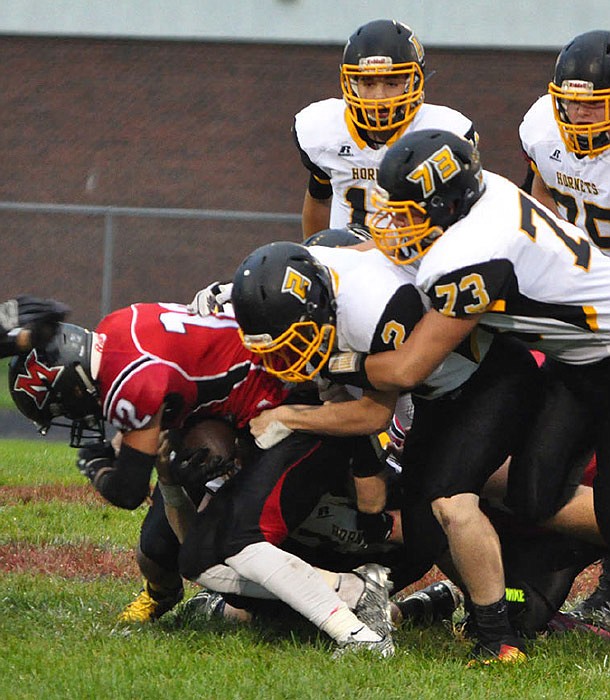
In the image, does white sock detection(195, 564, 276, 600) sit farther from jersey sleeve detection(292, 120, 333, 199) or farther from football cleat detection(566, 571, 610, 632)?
jersey sleeve detection(292, 120, 333, 199)

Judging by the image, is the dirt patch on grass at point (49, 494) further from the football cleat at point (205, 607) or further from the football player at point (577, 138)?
the football player at point (577, 138)

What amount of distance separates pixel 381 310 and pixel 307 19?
14497 millimetres

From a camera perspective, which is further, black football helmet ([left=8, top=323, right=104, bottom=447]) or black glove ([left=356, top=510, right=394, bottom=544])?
black glove ([left=356, top=510, right=394, bottom=544])

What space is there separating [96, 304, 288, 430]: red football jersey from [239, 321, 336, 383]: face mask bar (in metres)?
0.18

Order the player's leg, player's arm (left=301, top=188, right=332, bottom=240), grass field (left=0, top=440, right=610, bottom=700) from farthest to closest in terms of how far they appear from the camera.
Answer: player's arm (left=301, top=188, right=332, bottom=240)
the player's leg
grass field (left=0, top=440, right=610, bottom=700)

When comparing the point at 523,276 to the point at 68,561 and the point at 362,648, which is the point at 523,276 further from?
→ the point at 68,561

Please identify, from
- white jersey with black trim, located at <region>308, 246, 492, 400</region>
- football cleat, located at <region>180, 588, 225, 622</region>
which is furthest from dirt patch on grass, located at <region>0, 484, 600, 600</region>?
white jersey with black trim, located at <region>308, 246, 492, 400</region>

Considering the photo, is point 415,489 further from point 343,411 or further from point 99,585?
point 99,585

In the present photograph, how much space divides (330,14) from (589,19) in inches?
138

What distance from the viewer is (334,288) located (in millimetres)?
4184

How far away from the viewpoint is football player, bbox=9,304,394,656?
4113mm

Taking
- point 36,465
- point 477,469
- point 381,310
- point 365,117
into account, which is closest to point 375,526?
point 477,469

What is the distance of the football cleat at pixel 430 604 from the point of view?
486 centimetres

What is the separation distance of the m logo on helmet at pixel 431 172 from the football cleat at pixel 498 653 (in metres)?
1.49
